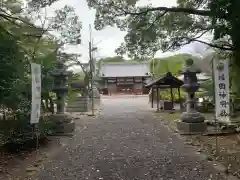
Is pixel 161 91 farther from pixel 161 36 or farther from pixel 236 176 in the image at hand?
pixel 236 176

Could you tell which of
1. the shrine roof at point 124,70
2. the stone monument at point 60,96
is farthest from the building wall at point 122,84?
the stone monument at point 60,96

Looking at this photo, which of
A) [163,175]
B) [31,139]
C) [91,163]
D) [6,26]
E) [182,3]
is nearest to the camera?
[163,175]

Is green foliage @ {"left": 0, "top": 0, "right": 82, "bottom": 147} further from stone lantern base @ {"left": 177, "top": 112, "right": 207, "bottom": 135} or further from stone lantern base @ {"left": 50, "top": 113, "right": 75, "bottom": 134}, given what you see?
stone lantern base @ {"left": 177, "top": 112, "right": 207, "bottom": 135}

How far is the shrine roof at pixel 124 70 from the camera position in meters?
48.7

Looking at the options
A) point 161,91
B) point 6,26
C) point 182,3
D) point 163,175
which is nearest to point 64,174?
point 163,175

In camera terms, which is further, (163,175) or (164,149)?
(164,149)

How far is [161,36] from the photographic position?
9.58m

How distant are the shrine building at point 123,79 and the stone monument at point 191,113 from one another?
36.6m

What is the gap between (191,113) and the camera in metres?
9.77

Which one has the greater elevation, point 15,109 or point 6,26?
point 6,26

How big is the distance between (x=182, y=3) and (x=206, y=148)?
15.4 ft

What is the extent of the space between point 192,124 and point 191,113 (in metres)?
0.41

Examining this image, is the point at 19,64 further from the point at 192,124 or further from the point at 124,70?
the point at 124,70

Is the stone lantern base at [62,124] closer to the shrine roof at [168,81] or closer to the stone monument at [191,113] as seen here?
the stone monument at [191,113]
